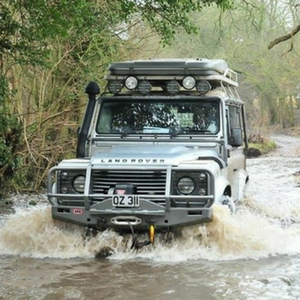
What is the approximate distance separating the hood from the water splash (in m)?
0.82

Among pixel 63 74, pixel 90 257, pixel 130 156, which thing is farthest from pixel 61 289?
pixel 63 74

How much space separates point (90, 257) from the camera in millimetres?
7715

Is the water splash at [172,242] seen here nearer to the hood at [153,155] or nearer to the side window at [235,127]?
the hood at [153,155]

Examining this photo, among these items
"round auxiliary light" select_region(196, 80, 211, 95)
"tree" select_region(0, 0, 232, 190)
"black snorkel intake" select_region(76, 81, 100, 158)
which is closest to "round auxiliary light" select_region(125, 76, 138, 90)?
"black snorkel intake" select_region(76, 81, 100, 158)

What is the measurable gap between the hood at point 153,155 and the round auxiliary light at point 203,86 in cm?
86

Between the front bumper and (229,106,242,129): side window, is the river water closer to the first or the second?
the front bumper

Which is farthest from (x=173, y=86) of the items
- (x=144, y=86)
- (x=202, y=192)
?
(x=202, y=192)

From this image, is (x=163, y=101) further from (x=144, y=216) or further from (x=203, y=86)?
(x=144, y=216)

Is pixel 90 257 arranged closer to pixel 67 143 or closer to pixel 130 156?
pixel 130 156

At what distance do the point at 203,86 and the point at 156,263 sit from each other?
2.75 metres

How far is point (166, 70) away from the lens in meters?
9.03

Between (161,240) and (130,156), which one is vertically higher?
(130,156)

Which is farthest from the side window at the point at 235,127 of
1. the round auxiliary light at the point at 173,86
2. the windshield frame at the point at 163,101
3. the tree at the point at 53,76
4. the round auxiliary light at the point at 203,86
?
the tree at the point at 53,76

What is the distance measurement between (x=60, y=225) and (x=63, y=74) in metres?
8.99
